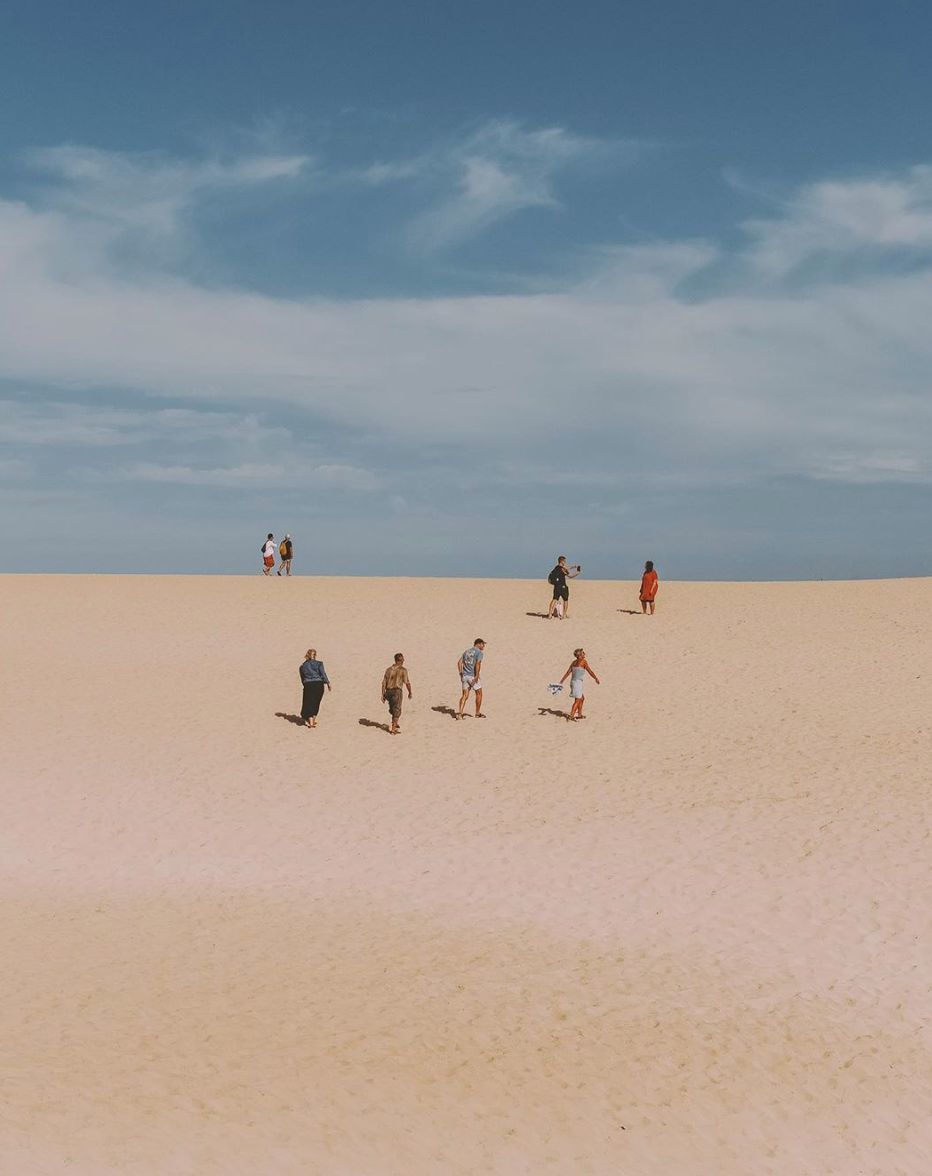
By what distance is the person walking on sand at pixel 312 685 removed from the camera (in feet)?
75.6

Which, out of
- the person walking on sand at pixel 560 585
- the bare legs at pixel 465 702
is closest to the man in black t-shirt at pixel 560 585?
the person walking on sand at pixel 560 585

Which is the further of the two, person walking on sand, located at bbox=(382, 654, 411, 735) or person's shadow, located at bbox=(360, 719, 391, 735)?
person's shadow, located at bbox=(360, 719, 391, 735)

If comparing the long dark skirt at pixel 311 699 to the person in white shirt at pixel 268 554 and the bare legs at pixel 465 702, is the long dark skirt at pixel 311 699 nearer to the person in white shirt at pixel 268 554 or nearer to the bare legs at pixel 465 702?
the bare legs at pixel 465 702

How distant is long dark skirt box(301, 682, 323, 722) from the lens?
23.2 metres

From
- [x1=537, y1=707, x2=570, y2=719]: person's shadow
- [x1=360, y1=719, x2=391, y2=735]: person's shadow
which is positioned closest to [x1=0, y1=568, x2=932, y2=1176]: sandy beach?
[x1=537, y1=707, x2=570, y2=719]: person's shadow

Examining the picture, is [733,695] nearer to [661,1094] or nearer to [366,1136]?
[661,1094]

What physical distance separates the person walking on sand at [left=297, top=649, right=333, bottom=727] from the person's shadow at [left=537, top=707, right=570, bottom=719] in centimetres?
545

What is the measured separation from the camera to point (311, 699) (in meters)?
23.3

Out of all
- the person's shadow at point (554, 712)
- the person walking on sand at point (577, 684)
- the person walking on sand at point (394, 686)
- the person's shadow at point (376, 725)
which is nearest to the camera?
the person walking on sand at point (394, 686)

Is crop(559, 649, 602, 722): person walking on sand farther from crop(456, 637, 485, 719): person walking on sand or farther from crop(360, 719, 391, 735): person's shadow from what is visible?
crop(360, 719, 391, 735): person's shadow

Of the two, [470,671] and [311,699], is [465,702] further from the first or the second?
[311,699]

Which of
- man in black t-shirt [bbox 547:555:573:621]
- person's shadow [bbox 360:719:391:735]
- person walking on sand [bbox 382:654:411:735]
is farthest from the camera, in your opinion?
man in black t-shirt [bbox 547:555:573:621]

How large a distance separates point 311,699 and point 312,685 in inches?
13.8

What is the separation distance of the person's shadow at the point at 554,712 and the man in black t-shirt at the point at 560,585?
29.3 feet
